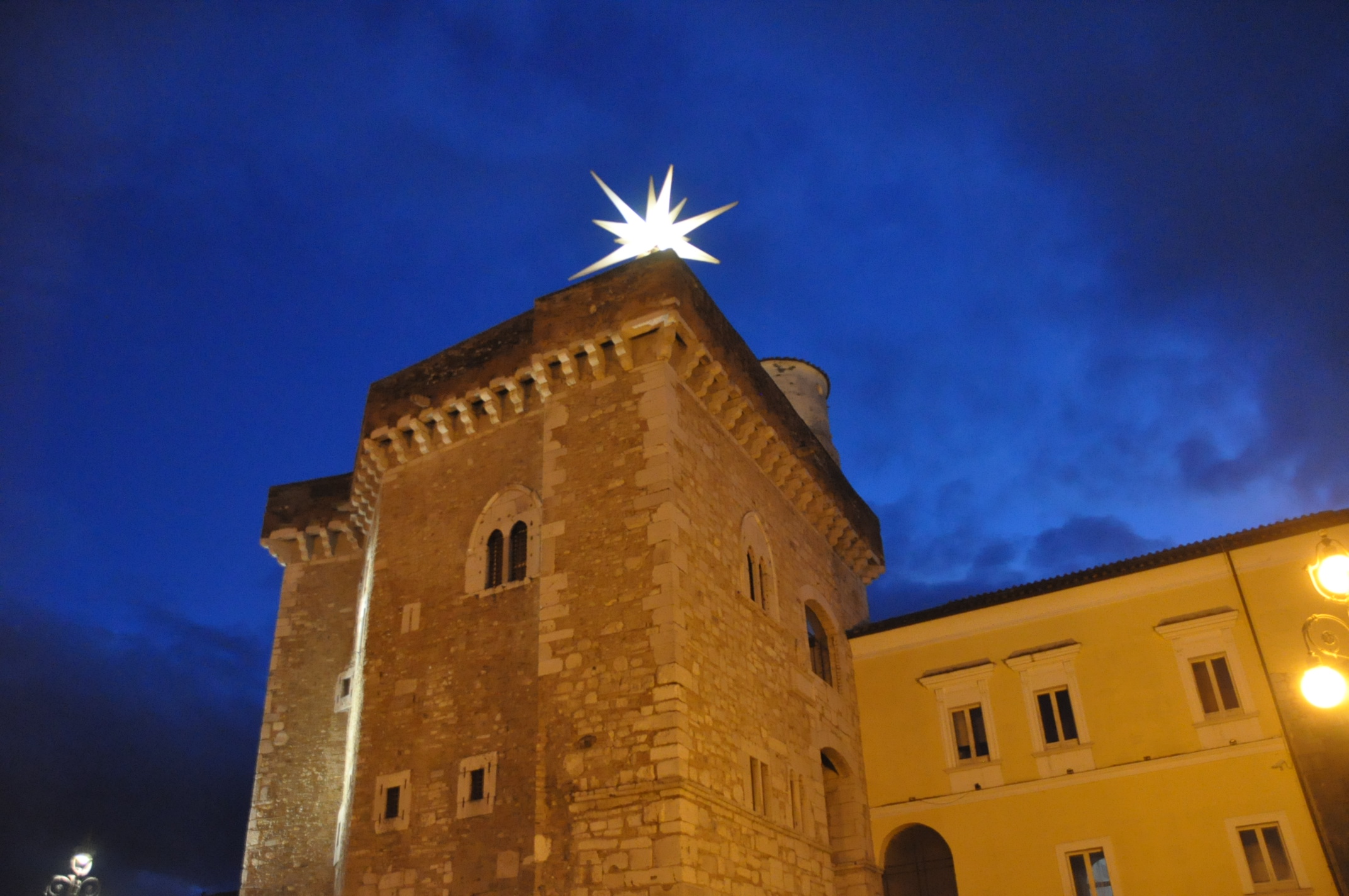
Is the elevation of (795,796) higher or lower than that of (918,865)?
higher

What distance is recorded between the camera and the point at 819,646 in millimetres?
17312

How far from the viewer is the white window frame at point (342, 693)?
16906mm

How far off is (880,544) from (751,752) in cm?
963

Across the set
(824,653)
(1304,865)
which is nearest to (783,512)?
(824,653)

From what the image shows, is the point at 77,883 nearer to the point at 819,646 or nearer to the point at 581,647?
the point at 581,647

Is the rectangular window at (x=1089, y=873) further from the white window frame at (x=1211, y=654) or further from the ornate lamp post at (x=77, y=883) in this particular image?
the ornate lamp post at (x=77, y=883)

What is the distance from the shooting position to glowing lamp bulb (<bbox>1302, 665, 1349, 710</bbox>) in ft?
22.2

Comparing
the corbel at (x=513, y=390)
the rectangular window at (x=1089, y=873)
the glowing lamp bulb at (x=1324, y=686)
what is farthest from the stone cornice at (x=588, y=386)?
the glowing lamp bulb at (x=1324, y=686)

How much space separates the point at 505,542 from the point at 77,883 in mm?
7910

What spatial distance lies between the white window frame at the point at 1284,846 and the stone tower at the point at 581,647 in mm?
5164

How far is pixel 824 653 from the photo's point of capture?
1727 centimetres

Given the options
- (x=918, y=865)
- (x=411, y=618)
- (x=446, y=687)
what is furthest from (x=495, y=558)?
(x=918, y=865)

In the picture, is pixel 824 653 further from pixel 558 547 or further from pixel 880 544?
pixel 558 547

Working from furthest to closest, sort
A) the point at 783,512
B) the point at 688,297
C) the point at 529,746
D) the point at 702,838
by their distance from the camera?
1. the point at 783,512
2. the point at 688,297
3. the point at 529,746
4. the point at 702,838
